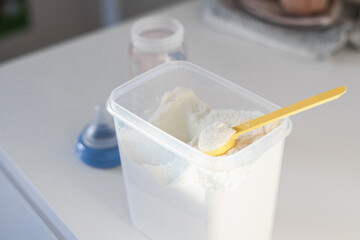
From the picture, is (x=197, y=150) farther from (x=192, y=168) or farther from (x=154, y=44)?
(x=154, y=44)

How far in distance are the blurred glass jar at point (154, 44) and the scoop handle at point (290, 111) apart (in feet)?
0.76

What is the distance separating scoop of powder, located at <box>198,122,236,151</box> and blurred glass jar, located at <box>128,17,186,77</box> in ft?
0.73

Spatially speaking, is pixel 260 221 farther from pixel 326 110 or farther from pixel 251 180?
pixel 326 110

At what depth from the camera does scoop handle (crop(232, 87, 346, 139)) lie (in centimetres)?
37

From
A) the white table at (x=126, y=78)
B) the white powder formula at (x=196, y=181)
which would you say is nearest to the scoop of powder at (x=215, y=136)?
the white powder formula at (x=196, y=181)

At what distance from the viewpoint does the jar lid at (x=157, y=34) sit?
0.57m

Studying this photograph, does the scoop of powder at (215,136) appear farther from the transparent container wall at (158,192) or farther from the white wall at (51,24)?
the white wall at (51,24)

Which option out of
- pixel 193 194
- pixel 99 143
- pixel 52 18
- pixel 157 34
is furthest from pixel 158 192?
pixel 52 18

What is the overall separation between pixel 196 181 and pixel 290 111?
0.09 metres

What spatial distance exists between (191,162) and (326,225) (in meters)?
0.19

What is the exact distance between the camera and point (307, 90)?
2.15 ft

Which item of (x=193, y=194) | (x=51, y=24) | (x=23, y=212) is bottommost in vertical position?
(x=51, y=24)

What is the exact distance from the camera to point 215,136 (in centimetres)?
37

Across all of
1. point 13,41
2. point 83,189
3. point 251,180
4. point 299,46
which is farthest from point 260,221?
point 13,41
